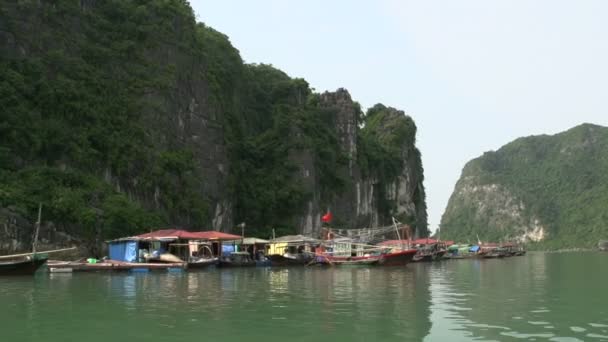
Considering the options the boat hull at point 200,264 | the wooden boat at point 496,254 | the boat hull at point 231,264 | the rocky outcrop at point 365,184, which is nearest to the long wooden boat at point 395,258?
the boat hull at point 231,264

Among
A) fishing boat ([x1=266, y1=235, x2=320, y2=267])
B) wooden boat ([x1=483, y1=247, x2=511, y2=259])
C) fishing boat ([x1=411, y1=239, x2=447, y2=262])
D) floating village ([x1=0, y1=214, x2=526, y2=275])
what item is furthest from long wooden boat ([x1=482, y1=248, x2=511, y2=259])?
fishing boat ([x1=266, y1=235, x2=320, y2=267])

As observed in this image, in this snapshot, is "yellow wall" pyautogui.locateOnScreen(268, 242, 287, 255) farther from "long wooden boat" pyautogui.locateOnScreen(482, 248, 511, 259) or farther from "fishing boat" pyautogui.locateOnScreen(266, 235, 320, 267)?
"long wooden boat" pyautogui.locateOnScreen(482, 248, 511, 259)

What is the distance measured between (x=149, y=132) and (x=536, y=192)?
480 ft

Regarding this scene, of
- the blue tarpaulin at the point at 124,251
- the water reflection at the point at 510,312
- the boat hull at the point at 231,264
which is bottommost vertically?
the water reflection at the point at 510,312

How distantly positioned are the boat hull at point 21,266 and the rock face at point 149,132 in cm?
554

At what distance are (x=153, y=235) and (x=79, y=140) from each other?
30.9ft

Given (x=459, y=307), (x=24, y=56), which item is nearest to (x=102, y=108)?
(x=24, y=56)

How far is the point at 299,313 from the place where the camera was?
14086mm

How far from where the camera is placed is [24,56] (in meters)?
41.0

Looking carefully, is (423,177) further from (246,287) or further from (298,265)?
(246,287)

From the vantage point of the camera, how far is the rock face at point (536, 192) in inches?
5974

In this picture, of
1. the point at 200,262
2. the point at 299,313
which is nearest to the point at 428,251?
the point at 200,262

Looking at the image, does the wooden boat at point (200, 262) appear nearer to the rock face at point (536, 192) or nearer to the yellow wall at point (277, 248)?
the yellow wall at point (277, 248)

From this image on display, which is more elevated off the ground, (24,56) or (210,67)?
(210,67)
